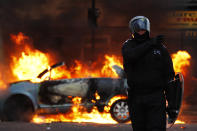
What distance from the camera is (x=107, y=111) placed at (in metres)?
7.26

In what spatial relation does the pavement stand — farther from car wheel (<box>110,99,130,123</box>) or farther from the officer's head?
the officer's head

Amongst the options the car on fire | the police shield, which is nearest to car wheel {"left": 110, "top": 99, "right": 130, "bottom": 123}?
the car on fire

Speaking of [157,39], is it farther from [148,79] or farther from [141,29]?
[148,79]

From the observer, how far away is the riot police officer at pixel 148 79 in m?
2.93

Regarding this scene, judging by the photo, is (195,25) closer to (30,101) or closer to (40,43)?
(40,43)

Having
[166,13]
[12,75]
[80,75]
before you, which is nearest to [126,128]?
[80,75]

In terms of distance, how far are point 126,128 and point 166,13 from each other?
11.4m

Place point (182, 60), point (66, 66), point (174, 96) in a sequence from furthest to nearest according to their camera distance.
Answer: point (182, 60)
point (66, 66)
point (174, 96)

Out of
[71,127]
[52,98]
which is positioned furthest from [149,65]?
[52,98]

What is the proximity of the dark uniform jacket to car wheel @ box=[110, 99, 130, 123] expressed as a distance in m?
4.15

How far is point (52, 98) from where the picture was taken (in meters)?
7.11

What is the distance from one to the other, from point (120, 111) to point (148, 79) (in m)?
4.29

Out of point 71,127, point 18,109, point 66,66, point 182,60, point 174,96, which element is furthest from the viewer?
point 182,60

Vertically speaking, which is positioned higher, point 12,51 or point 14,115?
point 12,51
